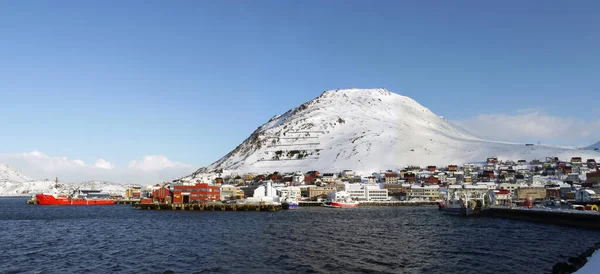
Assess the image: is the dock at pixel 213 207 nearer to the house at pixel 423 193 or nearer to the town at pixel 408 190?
the town at pixel 408 190

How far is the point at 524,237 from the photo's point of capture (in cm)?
4875

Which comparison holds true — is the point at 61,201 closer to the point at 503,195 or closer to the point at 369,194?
the point at 369,194

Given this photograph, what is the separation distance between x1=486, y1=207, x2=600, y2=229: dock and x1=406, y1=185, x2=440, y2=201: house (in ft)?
212

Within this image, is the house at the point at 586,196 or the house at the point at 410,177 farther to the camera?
the house at the point at 410,177

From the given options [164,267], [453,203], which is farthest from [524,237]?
[453,203]

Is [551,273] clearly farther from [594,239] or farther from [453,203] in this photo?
[453,203]

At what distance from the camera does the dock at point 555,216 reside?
6238 centimetres

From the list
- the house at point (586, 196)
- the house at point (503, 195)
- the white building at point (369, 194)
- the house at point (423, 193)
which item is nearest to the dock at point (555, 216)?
the house at point (586, 196)

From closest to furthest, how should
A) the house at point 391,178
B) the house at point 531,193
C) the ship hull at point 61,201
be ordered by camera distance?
the house at point 531,193
the ship hull at point 61,201
the house at point 391,178

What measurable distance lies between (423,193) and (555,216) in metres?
87.2

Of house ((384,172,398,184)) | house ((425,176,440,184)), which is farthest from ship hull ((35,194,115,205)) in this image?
house ((425,176,440,184))

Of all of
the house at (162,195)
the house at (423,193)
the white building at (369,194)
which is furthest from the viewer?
the house at (423,193)

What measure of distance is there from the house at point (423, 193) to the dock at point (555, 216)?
6475 cm

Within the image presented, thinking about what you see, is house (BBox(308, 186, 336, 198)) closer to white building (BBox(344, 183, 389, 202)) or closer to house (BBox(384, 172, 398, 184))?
white building (BBox(344, 183, 389, 202))
